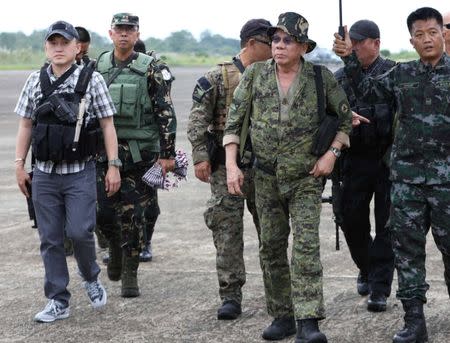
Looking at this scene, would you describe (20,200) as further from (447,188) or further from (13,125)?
(13,125)

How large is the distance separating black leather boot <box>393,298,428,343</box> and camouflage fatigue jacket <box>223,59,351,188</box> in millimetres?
933

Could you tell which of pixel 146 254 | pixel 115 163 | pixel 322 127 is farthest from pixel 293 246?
pixel 146 254

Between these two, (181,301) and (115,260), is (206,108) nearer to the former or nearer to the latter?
(181,301)

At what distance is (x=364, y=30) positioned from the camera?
655 centimetres

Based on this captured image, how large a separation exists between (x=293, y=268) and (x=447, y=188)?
0.95 metres

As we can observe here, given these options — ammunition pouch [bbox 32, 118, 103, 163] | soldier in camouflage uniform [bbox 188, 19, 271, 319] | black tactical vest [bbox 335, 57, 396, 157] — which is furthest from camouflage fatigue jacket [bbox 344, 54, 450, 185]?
ammunition pouch [bbox 32, 118, 103, 163]

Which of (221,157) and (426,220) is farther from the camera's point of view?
(221,157)

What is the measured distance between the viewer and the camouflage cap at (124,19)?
7.04 meters

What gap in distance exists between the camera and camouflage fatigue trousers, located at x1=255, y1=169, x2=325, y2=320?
222 inches

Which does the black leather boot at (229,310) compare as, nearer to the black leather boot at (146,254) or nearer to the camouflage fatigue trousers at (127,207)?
the camouflage fatigue trousers at (127,207)

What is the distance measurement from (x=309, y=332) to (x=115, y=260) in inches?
82.5

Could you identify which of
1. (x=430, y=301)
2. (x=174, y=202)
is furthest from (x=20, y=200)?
(x=430, y=301)

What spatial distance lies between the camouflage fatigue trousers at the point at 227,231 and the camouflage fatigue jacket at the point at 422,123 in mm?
1158

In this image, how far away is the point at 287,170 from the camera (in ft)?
18.7
